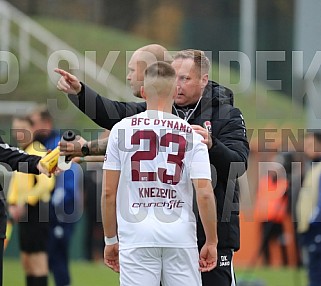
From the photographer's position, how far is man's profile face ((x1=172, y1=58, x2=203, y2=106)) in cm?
671

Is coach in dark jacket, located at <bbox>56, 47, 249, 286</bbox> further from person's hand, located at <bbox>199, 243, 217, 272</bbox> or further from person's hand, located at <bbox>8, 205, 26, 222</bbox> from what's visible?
person's hand, located at <bbox>8, 205, 26, 222</bbox>

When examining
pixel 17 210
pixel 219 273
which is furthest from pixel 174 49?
pixel 219 273

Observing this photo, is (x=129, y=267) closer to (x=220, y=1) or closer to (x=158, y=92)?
(x=158, y=92)

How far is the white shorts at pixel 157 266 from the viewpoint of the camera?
616 centimetres

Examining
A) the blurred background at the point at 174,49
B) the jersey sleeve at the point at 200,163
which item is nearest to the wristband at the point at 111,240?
the jersey sleeve at the point at 200,163

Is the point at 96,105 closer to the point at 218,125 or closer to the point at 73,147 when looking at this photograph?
the point at 73,147

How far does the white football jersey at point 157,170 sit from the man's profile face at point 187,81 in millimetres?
578

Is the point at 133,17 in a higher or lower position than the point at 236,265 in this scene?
higher

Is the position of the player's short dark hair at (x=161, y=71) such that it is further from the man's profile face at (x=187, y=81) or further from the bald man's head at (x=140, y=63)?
the bald man's head at (x=140, y=63)

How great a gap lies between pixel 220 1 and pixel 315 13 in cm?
1441

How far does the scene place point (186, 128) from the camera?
242 inches

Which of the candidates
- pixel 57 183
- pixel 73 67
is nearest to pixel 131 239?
pixel 57 183

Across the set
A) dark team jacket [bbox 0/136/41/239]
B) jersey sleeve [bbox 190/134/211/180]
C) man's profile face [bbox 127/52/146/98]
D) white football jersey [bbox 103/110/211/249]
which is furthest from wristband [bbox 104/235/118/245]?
dark team jacket [bbox 0/136/41/239]

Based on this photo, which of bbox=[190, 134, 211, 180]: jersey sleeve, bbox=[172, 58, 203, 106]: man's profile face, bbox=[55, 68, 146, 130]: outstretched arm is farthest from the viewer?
bbox=[55, 68, 146, 130]: outstretched arm
